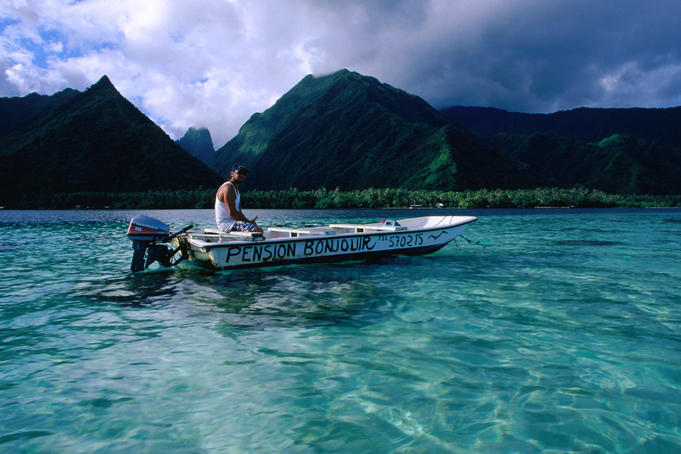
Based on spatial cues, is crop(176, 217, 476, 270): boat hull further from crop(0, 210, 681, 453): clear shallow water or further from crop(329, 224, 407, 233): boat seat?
crop(0, 210, 681, 453): clear shallow water

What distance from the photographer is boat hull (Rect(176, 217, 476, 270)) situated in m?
11.6

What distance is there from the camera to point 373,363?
18.4ft

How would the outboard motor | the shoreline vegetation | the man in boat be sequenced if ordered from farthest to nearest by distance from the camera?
the shoreline vegetation, the man in boat, the outboard motor

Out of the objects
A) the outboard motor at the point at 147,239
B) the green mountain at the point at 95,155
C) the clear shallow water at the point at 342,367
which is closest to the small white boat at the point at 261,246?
the outboard motor at the point at 147,239

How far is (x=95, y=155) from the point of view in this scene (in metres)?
144

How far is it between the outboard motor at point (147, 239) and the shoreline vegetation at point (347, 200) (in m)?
121

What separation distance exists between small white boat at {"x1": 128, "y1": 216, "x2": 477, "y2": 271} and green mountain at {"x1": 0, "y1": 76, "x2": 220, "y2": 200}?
5513 inches

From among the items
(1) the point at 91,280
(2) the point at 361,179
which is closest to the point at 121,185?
(2) the point at 361,179

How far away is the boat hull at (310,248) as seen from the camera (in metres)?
11.6

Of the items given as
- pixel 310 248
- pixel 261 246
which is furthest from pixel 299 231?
pixel 261 246

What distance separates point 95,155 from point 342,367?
165055 mm

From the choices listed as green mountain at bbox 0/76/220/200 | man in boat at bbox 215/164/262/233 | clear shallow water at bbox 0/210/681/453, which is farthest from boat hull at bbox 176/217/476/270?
green mountain at bbox 0/76/220/200

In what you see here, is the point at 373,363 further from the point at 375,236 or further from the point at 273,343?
the point at 375,236

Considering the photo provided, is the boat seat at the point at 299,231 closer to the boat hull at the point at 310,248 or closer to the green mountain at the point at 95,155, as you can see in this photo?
the boat hull at the point at 310,248
